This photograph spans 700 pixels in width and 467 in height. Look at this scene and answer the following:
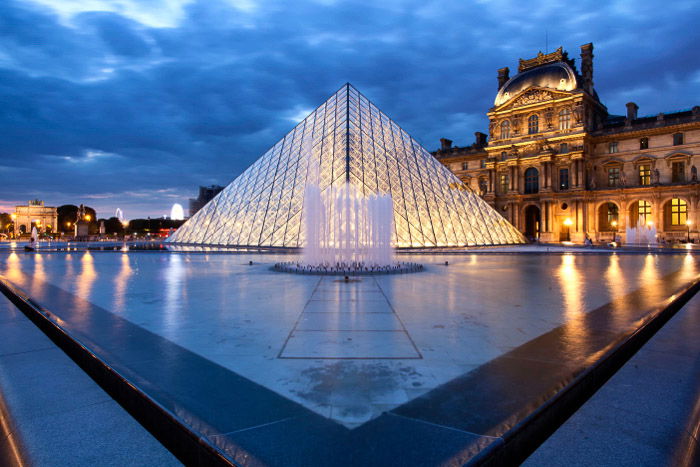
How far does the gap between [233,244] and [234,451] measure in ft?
85.7

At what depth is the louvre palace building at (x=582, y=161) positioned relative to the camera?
38625mm

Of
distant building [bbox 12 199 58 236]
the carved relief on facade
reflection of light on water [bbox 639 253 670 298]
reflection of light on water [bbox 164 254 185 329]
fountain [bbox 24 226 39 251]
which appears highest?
the carved relief on facade

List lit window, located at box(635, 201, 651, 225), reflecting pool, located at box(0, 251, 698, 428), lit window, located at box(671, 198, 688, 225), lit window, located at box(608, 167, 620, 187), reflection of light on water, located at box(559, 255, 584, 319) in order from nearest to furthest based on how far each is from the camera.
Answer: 1. reflecting pool, located at box(0, 251, 698, 428)
2. reflection of light on water, located at box(559, 255, 584, 319)
3. lit window, located at box(671, 198, 688, 225)
4. lit window, located at box(635, 201, 651, 225)
5. lit window, located at box(608, 167, 620, 187)

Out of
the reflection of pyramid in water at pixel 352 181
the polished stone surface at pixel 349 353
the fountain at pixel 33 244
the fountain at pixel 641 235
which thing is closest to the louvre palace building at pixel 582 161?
the fountain at pixel 641 235

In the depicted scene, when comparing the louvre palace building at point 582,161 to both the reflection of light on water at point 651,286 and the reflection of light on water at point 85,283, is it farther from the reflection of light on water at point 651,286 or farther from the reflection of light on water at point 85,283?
the reflection of light on water at point 85,283

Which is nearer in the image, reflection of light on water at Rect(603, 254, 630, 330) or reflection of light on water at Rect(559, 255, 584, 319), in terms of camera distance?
reflection of light on water at Rect(603, 254, 630, 330)

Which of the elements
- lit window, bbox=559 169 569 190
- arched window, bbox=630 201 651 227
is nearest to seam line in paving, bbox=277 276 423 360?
lit window, bbox=559 169 569 190

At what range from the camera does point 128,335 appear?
179 inches

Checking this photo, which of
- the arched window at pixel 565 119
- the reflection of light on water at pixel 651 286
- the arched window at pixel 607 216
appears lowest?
the reflection of light on water at pixel 651 286

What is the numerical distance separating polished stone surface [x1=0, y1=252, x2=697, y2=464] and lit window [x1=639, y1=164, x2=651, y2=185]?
40703 millimetres

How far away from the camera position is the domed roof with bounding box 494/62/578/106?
141 ft

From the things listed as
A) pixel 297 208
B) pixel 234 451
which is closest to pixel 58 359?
pixel 234 451

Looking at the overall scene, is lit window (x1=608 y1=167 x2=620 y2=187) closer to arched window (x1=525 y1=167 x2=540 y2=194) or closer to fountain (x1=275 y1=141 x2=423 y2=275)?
arched window (x1=525 y1=167 x2=540 y2=194)

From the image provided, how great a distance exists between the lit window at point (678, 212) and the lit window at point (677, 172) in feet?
6.85
